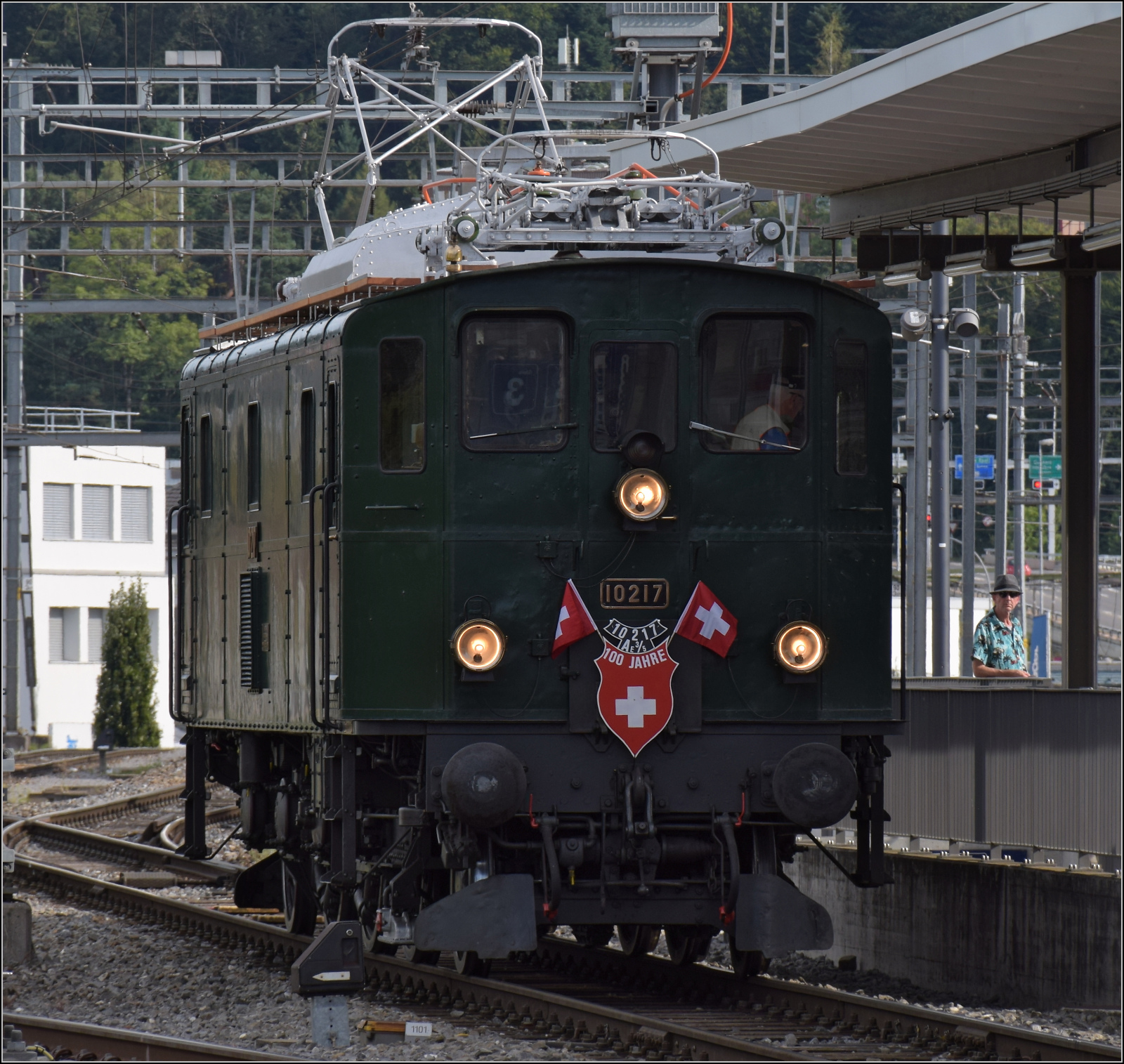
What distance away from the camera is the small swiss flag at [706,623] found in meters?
10.2

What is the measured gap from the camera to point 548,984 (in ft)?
37.6

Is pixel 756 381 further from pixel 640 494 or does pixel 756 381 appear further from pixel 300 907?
pixel 300 907

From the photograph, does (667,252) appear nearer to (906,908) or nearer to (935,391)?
(906,908)

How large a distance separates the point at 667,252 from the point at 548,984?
419cm

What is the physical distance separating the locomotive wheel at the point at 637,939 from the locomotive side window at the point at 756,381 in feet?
10.6

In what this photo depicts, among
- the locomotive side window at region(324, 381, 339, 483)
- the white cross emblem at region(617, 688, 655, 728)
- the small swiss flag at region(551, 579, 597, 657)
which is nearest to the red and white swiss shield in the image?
the white cross emblem at region(617, 688, 655, 728)

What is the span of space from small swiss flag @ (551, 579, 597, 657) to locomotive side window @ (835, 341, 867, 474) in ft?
5.23

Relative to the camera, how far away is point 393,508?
10195 millimetres

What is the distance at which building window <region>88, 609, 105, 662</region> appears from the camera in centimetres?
5600

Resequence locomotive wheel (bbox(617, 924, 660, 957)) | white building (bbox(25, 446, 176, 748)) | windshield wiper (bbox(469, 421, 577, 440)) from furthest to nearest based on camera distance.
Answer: white building (bbox(25, 446, 176, 748)) < locomotive wheel (bbox(617, 924, 660, 957)) < windshield wiper (bbox(469, 421, 577, 440))

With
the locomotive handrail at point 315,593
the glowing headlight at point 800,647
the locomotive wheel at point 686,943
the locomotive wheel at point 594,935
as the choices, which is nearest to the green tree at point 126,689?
the locomotive wheel at point 594,935

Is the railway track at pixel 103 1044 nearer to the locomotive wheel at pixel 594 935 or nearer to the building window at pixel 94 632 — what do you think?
the locomotive wheel at pixel 594 935

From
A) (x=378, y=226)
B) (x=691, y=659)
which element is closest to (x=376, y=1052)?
(x=691, y=659)

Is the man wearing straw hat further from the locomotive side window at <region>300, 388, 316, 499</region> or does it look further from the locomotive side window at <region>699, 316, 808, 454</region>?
the locomotive side window at <region>300, 388, 316, 499</region>
